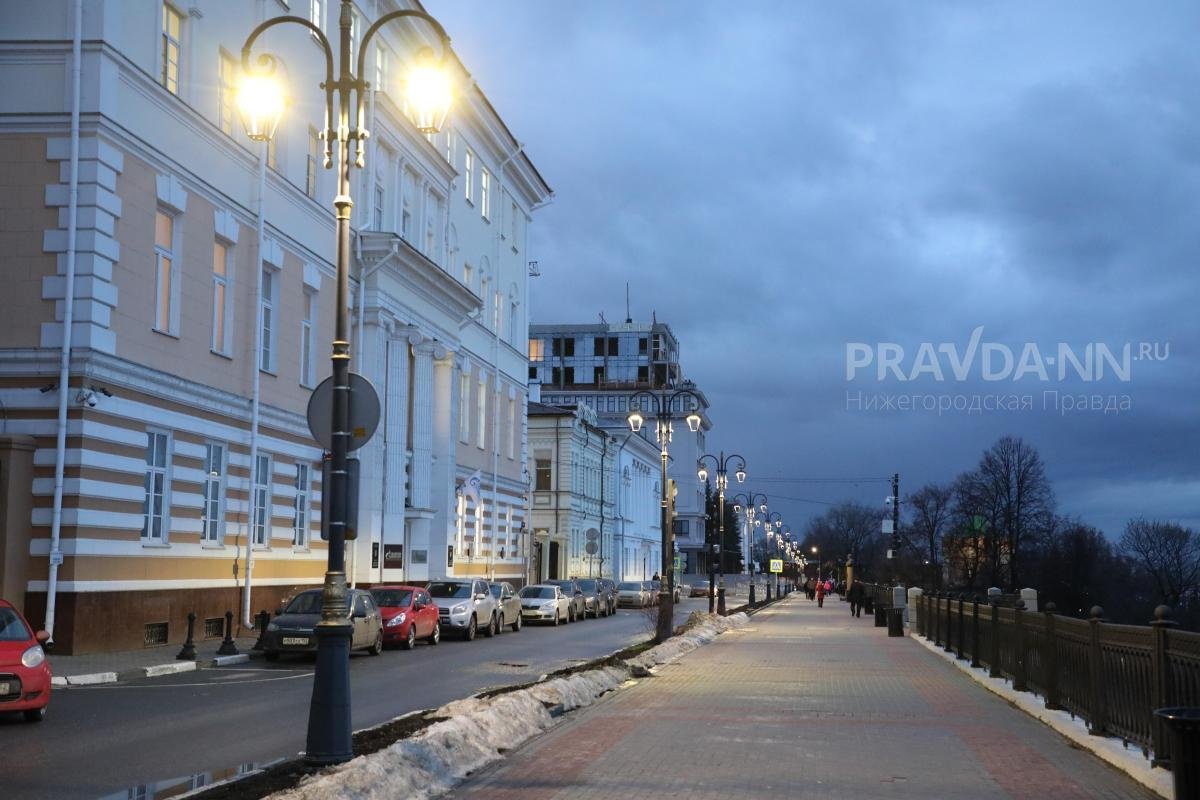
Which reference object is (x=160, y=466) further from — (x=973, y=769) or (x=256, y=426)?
(x=973, y=769)

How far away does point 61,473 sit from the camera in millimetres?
22828

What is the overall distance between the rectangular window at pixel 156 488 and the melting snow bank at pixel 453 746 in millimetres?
11587

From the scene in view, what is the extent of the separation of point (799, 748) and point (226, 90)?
22.7m

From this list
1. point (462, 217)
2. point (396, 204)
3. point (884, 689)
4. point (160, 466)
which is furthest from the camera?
point (462, 217)

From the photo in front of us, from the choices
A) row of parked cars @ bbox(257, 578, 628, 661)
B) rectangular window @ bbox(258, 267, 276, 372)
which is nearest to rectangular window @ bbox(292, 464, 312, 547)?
row of parked cars @ bbox(257, 578, 628, 661)

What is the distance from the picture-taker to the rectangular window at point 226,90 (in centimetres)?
2906

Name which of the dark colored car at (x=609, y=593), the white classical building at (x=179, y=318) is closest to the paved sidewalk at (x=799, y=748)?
the white classical building at (x=179, y=318)

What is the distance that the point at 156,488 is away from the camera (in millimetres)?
26219

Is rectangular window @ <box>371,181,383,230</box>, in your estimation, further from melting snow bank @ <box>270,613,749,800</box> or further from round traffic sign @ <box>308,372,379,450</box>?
round traffic sign @ <box>308,372,379,450</box>

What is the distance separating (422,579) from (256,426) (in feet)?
48.7

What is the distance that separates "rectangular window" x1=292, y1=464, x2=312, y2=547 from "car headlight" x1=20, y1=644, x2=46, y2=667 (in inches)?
774

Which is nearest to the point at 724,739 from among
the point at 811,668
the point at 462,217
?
the point at 811,668

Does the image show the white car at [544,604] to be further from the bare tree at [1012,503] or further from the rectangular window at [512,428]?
the bare tree at [1012,503]

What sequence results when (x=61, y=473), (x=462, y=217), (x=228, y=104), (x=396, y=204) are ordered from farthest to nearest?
(x=462, y=217) < (x=396, y=204) < (x=228, y=104) < (x=61, y=473)
